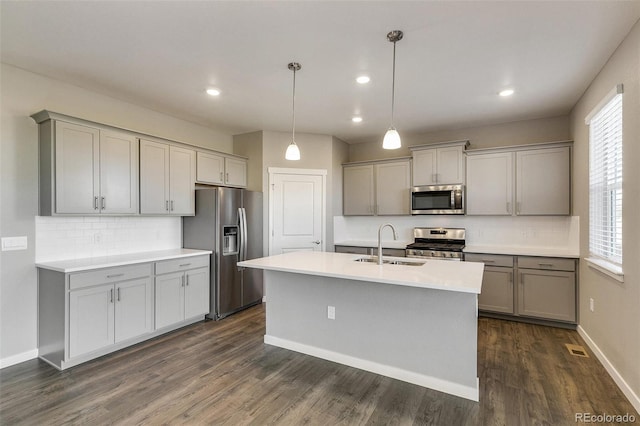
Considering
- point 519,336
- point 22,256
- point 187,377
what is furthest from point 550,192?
point 22,256

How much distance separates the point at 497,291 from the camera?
4016 mm

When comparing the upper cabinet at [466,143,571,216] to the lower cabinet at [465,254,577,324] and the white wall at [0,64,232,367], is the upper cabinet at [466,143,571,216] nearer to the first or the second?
the lower cabinet at [465,254,577,324]

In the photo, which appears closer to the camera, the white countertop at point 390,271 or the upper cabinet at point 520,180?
the white countertop at point 390,271

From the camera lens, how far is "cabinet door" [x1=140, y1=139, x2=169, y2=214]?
3607mm

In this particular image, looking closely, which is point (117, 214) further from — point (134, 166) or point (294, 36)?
point (294, 36)

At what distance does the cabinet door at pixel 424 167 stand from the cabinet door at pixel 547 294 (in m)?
→ 1.69

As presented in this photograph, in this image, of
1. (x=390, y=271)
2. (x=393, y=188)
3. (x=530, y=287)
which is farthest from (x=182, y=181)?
(x=530, y=287)

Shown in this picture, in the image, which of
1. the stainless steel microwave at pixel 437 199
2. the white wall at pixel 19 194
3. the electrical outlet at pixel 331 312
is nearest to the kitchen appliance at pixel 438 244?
the stainless steel microwave at pixel 437 199

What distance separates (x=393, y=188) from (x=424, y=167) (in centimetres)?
58

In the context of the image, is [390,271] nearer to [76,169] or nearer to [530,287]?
[530,287]

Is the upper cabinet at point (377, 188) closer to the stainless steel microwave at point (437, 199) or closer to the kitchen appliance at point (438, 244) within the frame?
the stainless steel microwave at point (437, 199)

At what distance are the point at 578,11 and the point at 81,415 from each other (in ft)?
14.0

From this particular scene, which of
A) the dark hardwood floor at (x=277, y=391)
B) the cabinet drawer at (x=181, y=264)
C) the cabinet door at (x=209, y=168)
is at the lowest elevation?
the dark hardwood floor at (x=277, y=391)

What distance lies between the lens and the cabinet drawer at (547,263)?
3.65 meters
